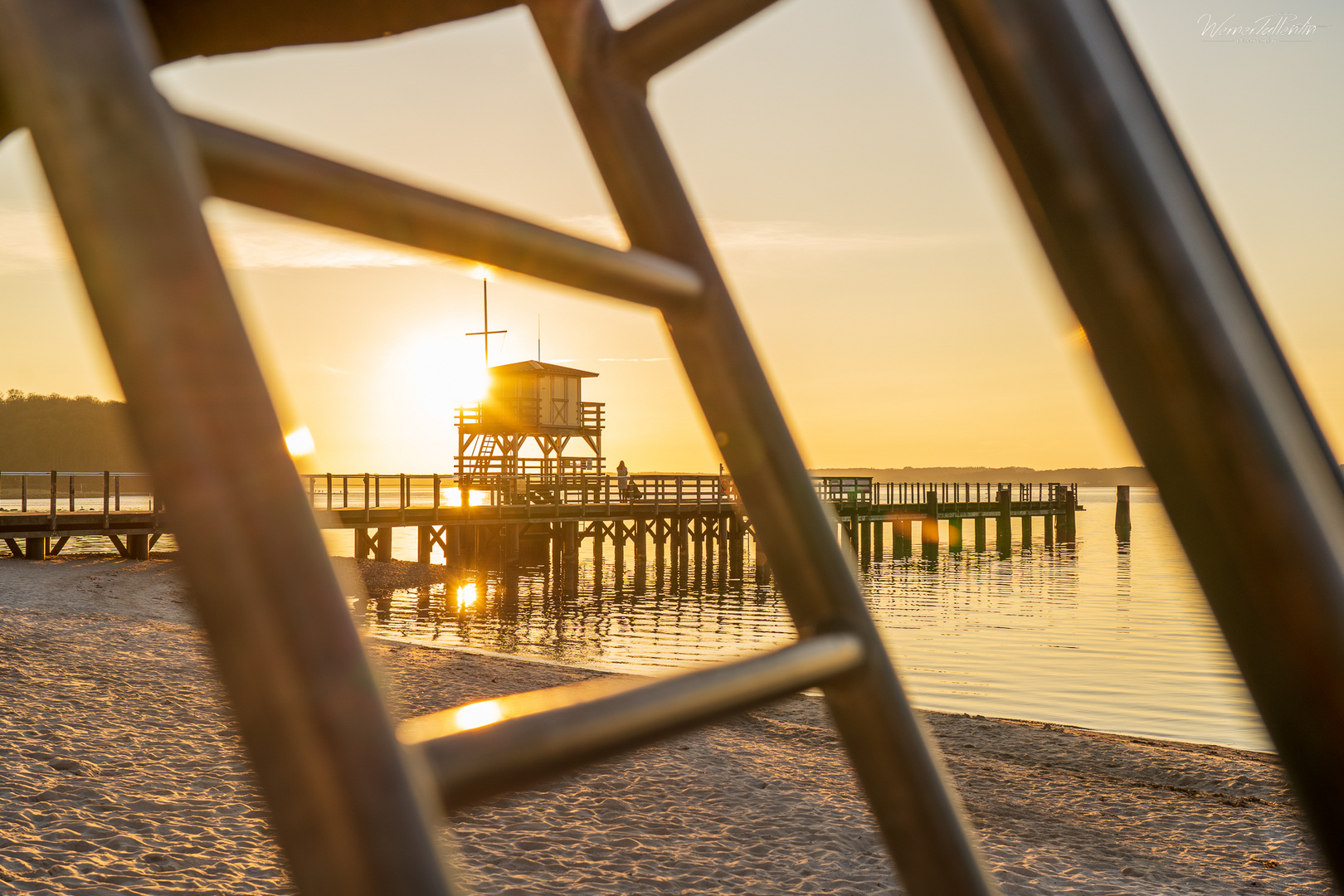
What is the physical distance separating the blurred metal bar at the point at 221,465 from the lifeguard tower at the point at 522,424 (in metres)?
37.8

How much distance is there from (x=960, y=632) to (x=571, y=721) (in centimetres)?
2424

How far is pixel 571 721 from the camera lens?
0.62 meters

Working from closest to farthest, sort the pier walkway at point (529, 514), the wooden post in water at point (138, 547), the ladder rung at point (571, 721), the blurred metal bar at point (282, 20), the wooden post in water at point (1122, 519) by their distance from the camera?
the ladder rung at point (571, 721) < the blurred metal bar at point (282, 20) < the pier walkway at point (529, 514) < the wooden post in water at point (138, 547) < the wooden post in water at point (1122, 519)

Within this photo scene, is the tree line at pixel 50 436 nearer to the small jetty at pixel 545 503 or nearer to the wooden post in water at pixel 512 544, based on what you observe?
the small jetty at pixel 545 503

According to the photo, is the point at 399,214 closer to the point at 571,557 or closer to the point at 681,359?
the point at 681,359

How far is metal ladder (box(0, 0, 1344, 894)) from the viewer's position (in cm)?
46

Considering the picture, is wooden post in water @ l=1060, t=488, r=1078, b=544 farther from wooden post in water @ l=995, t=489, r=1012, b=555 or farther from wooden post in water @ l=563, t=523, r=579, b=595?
wooden post in water @ l=563, t=523, r=579, b=595

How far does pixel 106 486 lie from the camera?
24641 mm

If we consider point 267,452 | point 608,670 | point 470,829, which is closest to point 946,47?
point 267,452

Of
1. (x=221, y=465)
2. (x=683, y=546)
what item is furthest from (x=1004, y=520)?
(x=221, y=465)

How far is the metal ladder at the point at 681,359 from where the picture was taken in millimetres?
457

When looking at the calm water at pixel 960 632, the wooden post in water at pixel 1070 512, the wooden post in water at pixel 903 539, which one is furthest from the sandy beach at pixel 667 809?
the wooden post in water at pixel 1070 512

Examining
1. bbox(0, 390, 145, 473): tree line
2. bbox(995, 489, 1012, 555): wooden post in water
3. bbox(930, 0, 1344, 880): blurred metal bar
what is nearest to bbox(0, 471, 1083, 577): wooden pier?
bbox(995, 489, 1012, 555): wooden post in water

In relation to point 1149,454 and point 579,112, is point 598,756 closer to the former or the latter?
point 1149,454
